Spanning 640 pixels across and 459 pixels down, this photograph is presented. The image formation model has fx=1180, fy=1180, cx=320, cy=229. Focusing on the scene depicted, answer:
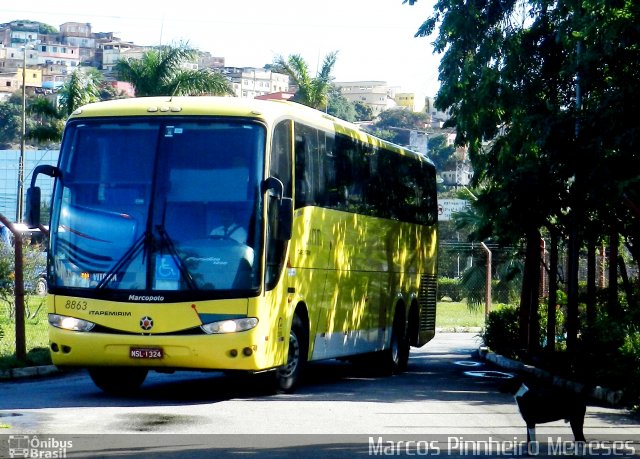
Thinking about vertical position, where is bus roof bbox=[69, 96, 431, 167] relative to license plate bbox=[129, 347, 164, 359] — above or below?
above

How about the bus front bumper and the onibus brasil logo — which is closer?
the onibus brasil logo

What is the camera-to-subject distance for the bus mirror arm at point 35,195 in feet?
47.6

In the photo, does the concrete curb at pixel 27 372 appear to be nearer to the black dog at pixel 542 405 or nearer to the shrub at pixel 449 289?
the black dog at pixel 542 405

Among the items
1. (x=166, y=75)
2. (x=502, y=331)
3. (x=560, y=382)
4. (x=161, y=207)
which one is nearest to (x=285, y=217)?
(x=161, y=207)

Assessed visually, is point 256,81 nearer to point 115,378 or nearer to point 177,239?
point 115,378

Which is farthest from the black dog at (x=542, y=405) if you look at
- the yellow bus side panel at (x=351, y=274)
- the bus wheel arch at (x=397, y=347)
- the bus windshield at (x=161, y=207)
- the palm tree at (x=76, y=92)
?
the palm tree at (x=76, y=92)

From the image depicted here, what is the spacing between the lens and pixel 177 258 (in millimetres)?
14227

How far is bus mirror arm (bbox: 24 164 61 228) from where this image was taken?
47.6 feet

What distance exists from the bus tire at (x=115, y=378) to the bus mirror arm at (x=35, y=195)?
209 centimetres

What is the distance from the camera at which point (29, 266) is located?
94.8 feet

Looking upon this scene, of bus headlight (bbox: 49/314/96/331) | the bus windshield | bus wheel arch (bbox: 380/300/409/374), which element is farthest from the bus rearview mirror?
bus wheel arch (bbox: 380/300/409/374)

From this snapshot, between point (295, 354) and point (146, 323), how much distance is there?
245cm

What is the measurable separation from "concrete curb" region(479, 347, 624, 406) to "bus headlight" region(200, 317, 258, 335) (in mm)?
3933

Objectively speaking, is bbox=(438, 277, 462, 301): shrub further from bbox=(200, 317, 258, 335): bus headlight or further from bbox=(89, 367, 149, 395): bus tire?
bbox=(200, 317, 258, 335): bus headlight
